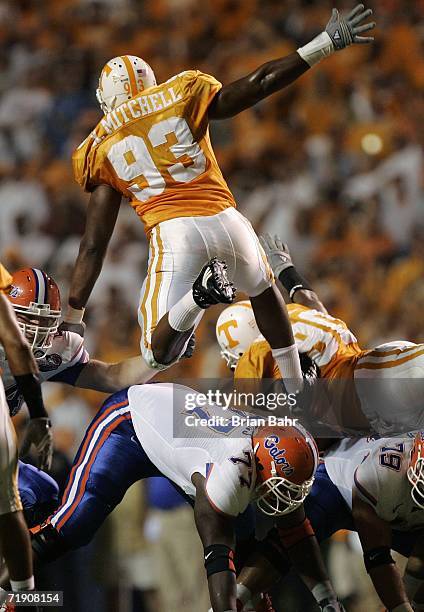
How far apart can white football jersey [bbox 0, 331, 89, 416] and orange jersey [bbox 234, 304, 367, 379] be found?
0.71m

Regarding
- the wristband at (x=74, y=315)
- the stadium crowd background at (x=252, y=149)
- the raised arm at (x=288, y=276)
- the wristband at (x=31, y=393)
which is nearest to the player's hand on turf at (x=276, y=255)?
the raised arm at (x=288, y=276)

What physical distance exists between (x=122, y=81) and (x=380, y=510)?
6.76ft

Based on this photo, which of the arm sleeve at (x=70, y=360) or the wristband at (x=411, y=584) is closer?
the wristband at (x=411, y=584)

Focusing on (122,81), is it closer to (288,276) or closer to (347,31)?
(347,31)

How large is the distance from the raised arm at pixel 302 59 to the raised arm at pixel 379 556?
1576 millimetres

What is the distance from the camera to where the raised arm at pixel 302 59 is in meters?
4.08

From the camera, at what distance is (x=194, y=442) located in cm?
389

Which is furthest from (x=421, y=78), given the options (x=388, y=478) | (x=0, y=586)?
(x=0, y=586)

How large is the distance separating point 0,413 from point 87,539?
93cm

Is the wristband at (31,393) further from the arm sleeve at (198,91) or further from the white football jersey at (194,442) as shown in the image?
the arm sleeve at (198,91)

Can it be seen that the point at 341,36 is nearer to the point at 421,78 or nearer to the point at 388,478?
the point at 388,478

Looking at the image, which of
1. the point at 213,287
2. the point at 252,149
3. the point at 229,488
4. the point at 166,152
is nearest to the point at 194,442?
the point at 229,488

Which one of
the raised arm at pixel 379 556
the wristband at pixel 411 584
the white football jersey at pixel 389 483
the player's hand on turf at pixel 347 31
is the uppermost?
the player's hand on turf at pixel 347 31

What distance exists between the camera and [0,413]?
130 inches
